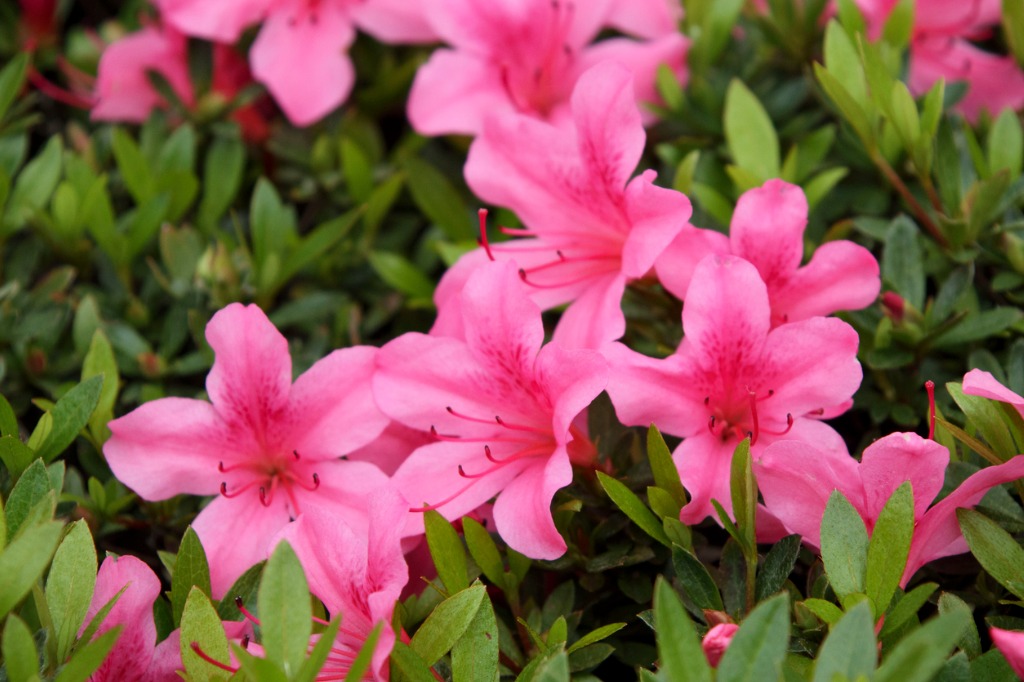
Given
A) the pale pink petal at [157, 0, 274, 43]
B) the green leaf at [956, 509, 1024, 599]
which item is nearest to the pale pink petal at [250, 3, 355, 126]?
the pale pink petal at [157, 0, 274, 43]

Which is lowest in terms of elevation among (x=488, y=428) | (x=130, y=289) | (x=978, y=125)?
(x=130, y=289)

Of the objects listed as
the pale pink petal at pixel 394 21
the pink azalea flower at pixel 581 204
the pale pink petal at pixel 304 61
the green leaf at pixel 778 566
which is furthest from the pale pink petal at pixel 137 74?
the green leaf at pixel 778 566

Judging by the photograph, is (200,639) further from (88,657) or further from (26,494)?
(26,494)

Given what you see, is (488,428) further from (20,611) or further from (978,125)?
(978,125)

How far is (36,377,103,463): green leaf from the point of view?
3.89 ft

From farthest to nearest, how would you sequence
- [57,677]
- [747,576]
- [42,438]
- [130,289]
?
1. [130,289]
2. [42,438]
3. [747,576]
4. [57,677]

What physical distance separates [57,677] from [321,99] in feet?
3.25

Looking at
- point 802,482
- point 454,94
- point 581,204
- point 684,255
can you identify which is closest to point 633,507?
point 802,482

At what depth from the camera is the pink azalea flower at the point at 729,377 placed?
107cm

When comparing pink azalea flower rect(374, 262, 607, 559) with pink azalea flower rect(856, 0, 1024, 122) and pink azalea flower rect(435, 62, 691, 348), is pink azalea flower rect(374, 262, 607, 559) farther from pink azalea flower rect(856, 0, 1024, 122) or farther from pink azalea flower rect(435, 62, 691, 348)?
pink azalea flower rect(856, 0, 1024, 122)

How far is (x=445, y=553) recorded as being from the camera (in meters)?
1.08

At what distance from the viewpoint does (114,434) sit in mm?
1232

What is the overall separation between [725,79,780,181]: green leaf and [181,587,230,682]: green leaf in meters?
0.85

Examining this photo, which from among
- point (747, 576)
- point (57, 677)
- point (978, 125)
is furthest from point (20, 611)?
point (978, 125)
